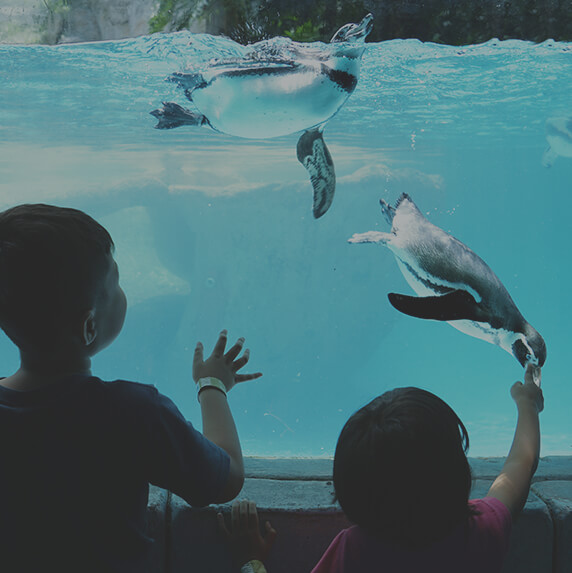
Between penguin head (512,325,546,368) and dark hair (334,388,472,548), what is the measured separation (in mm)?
869

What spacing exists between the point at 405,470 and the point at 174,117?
202 cm

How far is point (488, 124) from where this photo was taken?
12.7 metres

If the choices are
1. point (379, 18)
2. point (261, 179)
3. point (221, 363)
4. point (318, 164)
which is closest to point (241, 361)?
point (221, 363)

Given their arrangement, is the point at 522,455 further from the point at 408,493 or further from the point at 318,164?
the point at 318,164

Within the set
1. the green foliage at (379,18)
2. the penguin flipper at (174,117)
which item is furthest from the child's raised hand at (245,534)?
the green foliage at (379,18)

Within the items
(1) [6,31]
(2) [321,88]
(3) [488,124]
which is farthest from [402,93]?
(2) [321,88]

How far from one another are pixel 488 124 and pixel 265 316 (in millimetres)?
6637

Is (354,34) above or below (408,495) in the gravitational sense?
above

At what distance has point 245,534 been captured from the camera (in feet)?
5.55

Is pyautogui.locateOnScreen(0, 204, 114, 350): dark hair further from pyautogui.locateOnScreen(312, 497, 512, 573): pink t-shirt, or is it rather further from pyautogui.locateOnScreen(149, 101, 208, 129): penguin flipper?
pyautogui.locateOnScreen(149, 101, 208, 129): penguin flipper

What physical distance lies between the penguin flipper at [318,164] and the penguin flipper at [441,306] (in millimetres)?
1104

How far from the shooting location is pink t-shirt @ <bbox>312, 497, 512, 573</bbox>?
120 centimetres

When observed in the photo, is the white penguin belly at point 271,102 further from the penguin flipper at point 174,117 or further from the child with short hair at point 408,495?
the child with short hair at point 408,495

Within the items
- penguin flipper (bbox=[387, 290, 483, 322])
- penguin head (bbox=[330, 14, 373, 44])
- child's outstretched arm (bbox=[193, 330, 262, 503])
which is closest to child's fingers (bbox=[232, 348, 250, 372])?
child's outstretched arm (bbox=[193, 330, 262, 503])
